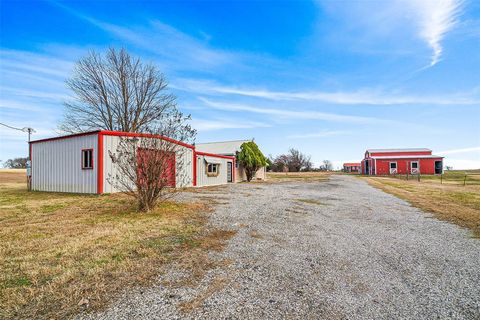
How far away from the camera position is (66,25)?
12.2 metres

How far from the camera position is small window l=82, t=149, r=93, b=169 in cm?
1240

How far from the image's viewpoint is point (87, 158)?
12.5 meters

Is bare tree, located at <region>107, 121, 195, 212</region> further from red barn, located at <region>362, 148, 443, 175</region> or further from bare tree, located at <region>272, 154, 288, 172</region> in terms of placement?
bare tree, located at <region>272, 154, 288, 172</region>

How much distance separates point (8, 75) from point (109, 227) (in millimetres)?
14195

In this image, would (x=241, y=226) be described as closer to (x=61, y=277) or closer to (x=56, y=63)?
(x=61, y=277)

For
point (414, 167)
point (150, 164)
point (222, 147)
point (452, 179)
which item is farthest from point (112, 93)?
point (414, 167)

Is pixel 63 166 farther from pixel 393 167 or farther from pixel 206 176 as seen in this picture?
pixel 393 167

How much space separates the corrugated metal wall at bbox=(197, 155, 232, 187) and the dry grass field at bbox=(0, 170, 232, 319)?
11.9 m

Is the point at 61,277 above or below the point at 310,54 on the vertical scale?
below

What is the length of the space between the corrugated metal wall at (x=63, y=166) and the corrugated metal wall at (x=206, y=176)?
8.03 meters

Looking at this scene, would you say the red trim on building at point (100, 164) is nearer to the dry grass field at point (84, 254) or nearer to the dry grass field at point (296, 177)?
the dry grass field at point (84, 254)

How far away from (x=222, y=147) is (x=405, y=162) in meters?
33.7

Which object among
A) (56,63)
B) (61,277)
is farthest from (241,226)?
(56,63)

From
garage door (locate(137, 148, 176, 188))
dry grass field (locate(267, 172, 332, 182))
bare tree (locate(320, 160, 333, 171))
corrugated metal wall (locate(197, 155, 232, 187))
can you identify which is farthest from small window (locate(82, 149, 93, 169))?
bare tree (locate(320, 160, 333, 171))
